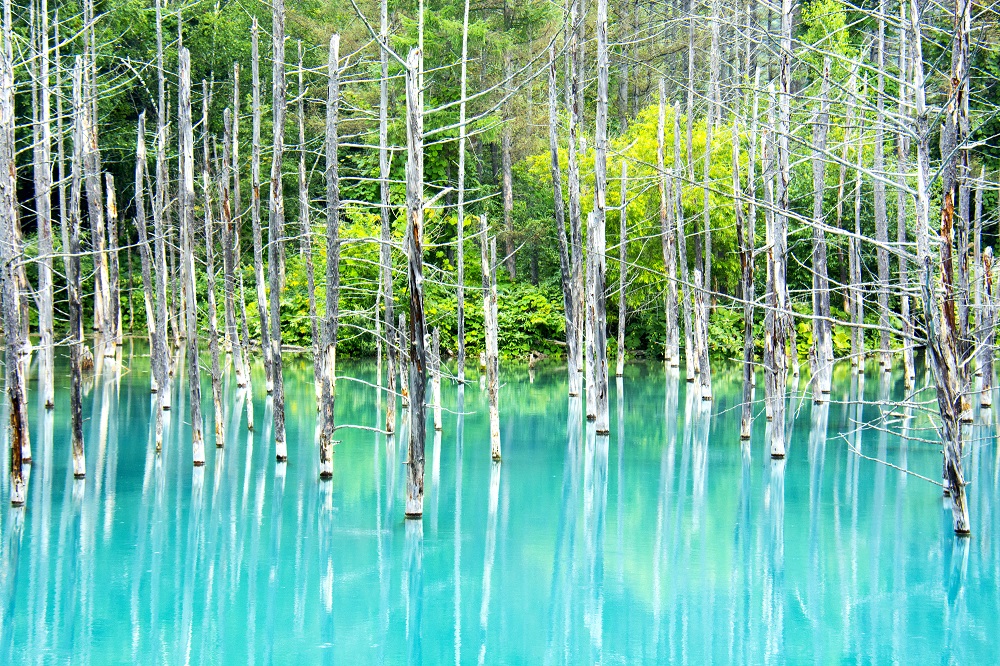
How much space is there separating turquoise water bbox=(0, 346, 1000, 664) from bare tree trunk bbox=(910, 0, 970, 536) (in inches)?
41.3

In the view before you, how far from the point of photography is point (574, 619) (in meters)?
8.13

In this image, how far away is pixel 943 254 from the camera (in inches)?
348

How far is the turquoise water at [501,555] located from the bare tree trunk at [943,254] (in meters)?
1.05

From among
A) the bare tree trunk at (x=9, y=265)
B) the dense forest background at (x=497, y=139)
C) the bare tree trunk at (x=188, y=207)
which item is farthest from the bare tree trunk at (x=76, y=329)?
the dense forest background at (x=497, y=139)

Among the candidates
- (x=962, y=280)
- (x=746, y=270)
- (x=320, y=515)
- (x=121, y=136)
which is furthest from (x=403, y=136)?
(x=962, y=280)

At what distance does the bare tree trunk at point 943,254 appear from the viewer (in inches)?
336

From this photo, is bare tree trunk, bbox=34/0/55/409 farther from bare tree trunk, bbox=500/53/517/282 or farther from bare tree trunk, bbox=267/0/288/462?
bare tree trunk, bbox=500/53/517/282

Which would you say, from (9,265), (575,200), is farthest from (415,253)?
(575,200)

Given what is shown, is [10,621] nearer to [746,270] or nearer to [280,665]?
[280,665]

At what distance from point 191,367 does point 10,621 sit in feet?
17.2

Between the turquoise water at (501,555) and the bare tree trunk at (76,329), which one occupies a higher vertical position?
the bare tree trunk at (76,329)

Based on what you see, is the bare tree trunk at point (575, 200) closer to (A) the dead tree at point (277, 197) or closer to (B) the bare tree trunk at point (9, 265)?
(A) the dead tree at point (277, 197)

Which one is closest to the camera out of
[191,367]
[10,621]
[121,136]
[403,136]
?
[10,621]

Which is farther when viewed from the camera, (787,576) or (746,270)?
(746,270)
